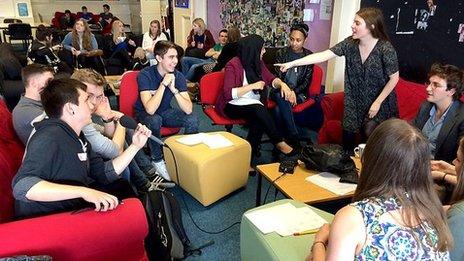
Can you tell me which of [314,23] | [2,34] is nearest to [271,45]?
[314,23]

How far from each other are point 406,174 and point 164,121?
2322 mm

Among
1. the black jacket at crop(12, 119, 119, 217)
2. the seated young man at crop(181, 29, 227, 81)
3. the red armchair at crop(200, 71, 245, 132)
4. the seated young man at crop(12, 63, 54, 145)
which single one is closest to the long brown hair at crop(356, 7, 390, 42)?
the red armchair at crop(200, 71, 245, 132)

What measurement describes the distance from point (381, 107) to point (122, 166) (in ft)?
6.81

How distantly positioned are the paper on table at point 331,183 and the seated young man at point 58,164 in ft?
3.93

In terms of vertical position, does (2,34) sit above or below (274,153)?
above

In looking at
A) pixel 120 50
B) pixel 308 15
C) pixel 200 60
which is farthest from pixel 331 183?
pixel 120 50

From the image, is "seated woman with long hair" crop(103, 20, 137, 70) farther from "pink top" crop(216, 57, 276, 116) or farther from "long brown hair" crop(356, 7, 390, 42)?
"long brown hair" crop(356, 7, 390, 42)

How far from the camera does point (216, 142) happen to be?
269 cm

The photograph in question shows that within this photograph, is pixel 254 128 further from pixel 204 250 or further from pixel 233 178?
pixel 204 250

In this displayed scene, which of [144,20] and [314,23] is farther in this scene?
[144,20]

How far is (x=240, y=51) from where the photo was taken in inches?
132

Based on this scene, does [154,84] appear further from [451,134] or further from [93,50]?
[93,50]

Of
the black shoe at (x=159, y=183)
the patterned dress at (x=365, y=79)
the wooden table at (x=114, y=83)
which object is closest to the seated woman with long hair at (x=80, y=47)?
the wooden table at (x=114, y=83)

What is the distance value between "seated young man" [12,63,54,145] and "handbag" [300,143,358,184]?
5.53 feet
